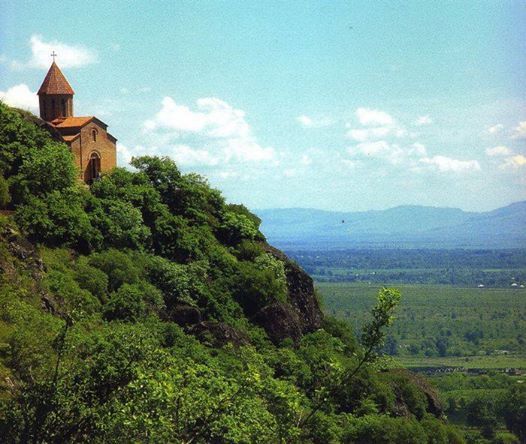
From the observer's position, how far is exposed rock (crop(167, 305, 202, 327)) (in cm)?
4334

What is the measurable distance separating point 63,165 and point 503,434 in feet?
212

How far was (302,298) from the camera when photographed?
175 feet

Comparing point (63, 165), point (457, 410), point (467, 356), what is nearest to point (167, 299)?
point (63, 165)

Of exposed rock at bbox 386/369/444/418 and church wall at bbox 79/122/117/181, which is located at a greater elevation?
church wall at bbox 79/122/117/181

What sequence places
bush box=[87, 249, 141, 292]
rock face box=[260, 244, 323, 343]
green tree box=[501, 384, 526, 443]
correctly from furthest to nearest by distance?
green tree box=[501, 384, 526, 443]
rock face box=[260, 244, 323, 343]
bush box=[87, 249, 141, 292]

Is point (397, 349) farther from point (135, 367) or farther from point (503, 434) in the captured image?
point (135, 367)

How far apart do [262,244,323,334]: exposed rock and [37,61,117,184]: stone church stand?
11.5 metres

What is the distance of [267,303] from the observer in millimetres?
49000

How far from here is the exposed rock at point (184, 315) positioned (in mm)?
43344

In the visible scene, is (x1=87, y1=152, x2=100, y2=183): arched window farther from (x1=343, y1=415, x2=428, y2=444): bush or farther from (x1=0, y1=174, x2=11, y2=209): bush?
(x1=343, y1=415, x2=428, y2=444): bush

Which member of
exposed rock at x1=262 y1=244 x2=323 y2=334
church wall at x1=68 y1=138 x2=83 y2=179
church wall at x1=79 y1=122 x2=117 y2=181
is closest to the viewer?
exposed rock at x1=262 y1=244 x2=323 y2=334

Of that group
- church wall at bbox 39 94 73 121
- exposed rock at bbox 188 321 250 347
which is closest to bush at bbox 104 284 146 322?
exposed rock at bbox 188 321 250 347

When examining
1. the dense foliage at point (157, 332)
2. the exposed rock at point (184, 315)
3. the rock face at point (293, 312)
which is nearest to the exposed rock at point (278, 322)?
the rock face at point (293, 312)

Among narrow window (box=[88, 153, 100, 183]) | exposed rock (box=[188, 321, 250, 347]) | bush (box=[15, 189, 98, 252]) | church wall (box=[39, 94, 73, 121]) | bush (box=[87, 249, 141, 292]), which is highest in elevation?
A: church wall (box=[39, 94, 73, 121])
